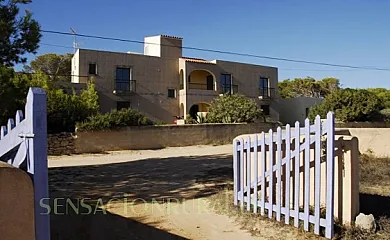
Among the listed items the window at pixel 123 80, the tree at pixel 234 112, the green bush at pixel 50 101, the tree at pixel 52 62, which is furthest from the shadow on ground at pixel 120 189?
the tree at pixel 52 62

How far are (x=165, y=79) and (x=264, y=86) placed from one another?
488 inches

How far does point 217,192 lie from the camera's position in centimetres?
796

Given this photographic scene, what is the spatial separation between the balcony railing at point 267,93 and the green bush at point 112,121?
21504mm

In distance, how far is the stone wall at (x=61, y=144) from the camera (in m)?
18.1

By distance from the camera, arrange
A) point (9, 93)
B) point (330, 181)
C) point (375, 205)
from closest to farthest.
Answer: point (330, 181)
point (375, 205)
point (9, 93)

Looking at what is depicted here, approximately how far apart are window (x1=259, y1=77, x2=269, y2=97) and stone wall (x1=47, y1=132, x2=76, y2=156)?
1009 inches

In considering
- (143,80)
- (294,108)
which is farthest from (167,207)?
(294,108)

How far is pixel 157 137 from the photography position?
69.9 feet

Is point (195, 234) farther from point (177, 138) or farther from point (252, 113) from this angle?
point (252, 113)

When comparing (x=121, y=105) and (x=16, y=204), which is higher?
(x=121, y=105)

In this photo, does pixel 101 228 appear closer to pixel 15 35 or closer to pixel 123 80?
pixel 15 35

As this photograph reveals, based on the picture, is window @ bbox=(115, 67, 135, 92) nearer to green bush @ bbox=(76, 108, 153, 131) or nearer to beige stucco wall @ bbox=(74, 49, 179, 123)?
beige stucco wall @ bbox=(74, 49, 179, 123)

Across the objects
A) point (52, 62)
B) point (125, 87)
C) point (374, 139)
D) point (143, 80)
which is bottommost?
point (374, 139)

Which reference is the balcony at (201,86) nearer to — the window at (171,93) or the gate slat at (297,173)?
the window at (171,93)
